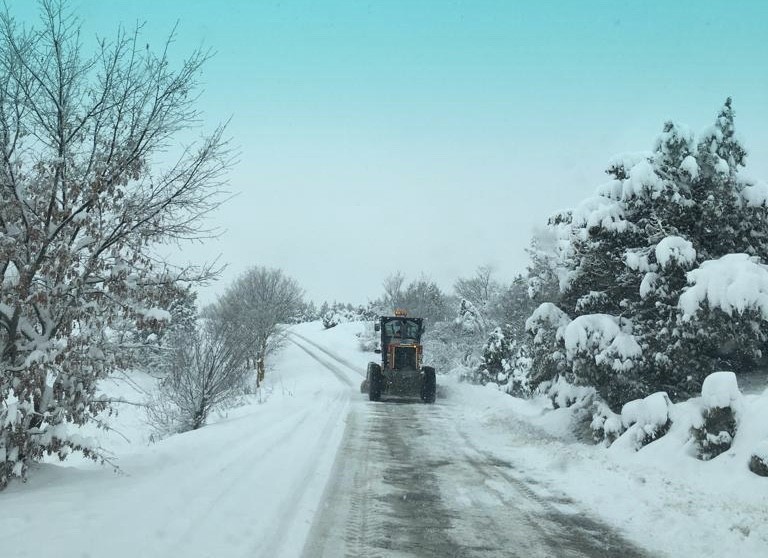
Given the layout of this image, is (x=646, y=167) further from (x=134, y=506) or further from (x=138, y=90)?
(x=134, y=506)

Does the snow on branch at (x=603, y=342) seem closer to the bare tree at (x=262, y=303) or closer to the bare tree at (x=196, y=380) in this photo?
the bare tree at (x=196, y=380)

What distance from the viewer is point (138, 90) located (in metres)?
6.80

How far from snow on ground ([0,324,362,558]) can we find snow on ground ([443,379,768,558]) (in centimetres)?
315

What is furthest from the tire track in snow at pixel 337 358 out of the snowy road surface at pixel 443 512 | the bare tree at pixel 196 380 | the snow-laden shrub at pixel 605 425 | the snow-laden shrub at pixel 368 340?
the snowy road surface at pixel 443 512

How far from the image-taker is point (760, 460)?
6.40 metres

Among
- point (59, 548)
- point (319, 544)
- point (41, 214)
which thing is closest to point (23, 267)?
point (41, 214)

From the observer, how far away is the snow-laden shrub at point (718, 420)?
7270mm

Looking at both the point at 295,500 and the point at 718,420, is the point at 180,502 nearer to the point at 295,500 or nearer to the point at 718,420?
the point at 295,500

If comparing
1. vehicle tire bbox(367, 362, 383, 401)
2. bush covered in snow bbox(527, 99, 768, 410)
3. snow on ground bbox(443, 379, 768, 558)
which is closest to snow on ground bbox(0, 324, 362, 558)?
snow on ground bbox(443, 379, 768, 558)

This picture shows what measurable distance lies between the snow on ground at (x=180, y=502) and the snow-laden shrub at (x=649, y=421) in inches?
182

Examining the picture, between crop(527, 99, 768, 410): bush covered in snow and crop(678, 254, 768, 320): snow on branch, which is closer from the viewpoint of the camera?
crop(678, 254, 768, 320): snow on branch

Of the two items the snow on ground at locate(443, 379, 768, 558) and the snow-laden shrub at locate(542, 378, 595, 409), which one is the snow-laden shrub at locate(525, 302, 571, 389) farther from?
the snow on ground at locate(443, 379, 768, 558)

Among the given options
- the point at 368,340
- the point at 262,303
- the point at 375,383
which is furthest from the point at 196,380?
the point at 368,340

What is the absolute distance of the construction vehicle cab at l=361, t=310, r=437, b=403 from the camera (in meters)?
19.1
